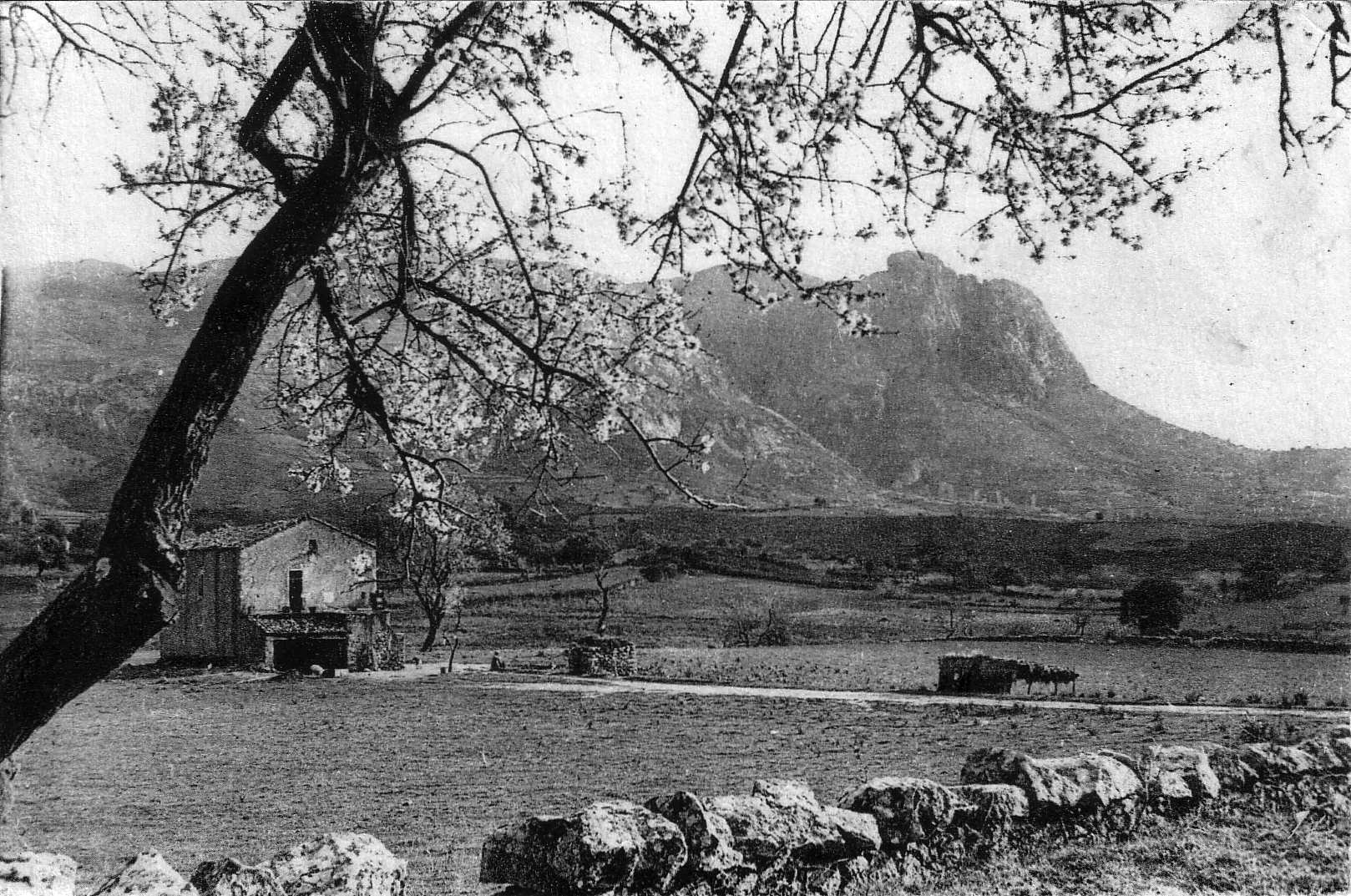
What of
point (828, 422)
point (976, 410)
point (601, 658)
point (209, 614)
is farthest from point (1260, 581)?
point (209, 614)

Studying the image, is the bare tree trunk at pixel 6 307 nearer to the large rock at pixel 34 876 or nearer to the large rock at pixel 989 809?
the large rock at pixel 34 876

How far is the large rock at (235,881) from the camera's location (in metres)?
3.55

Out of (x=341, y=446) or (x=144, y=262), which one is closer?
(x=144, y=262)

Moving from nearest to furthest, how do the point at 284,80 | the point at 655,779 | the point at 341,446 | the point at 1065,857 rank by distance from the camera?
1. the point at 1065,857
2. the point at 284,80
3. the point at 341,446
4. the point at 655,779

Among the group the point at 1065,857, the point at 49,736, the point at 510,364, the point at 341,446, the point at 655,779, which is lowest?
the point at 655,779

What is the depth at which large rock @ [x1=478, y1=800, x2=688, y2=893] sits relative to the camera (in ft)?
12.7

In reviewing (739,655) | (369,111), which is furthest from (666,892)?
(739,655)

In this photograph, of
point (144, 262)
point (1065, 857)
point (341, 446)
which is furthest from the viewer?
point (341, 446)

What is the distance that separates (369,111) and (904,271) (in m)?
3.99

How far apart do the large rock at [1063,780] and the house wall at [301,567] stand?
6170 millimetres

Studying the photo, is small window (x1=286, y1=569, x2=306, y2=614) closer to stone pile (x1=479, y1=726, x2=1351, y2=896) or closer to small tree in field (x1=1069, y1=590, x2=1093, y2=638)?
stone pile (x1=479, y1=726, x2=1351, y2=896)

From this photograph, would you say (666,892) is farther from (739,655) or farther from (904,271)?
(739,655)

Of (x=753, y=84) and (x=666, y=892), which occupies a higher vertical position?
(x=753, y=84)

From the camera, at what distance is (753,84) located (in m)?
5.27
